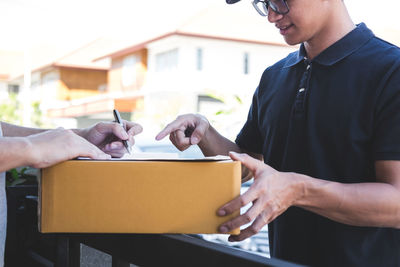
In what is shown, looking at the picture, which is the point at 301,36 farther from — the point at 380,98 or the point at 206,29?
the point at 206,29

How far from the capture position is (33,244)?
2.26 meters

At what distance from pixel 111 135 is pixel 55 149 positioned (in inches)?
20.9

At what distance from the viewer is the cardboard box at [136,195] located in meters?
1.24

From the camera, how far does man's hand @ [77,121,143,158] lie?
1.73 metres

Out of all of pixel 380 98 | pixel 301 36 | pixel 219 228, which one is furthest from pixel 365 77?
pixel 219 228

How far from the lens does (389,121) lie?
5.08 ft

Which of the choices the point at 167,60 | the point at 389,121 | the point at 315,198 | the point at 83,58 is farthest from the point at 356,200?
the point at 83,58

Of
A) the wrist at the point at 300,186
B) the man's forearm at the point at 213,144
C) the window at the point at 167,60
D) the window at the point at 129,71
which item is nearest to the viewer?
the wrist at the point at 300,186

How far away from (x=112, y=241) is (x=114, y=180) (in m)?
0.21

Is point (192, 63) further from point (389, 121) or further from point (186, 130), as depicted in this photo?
point (389, 121)

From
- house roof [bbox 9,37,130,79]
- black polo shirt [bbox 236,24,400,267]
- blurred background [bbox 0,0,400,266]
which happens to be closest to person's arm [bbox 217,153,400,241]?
black polo shirt [bbox 236,24,400,267]

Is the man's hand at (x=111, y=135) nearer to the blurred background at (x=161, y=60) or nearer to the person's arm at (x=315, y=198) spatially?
the person's arm at (x=315, y=198)

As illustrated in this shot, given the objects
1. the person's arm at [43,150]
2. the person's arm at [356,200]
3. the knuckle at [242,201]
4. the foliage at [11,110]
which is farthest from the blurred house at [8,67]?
the knuckle at [242,201]

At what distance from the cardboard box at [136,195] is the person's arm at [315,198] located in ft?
0.14
